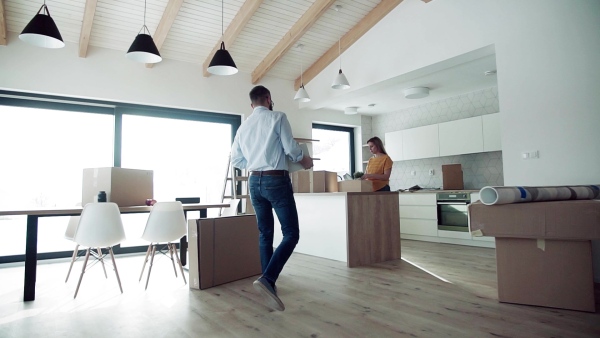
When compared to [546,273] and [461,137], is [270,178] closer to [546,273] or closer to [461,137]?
[546,273]

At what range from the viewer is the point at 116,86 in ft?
15.9

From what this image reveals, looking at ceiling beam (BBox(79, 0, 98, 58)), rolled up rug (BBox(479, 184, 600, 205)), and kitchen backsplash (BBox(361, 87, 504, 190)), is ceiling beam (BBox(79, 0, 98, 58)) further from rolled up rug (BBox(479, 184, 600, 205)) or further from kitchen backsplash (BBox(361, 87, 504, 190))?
kitchen backsplash (BBox(361, 87, 504, 190))

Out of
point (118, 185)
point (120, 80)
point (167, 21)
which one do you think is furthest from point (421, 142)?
point (118, 185)

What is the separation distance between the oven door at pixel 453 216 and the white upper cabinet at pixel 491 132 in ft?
3.13

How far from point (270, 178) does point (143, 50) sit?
1815 millimetres

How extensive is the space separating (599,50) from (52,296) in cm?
477

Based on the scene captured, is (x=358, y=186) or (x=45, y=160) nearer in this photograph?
(x=358, y=186)

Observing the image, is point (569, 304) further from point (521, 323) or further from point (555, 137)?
point (555, 137)

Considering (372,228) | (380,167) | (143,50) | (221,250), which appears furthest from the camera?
(380,167)

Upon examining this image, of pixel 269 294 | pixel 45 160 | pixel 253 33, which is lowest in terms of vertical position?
pixel 269 294

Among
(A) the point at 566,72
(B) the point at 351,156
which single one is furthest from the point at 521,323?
(B) the point at 351,156

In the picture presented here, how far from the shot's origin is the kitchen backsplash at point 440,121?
5.83m

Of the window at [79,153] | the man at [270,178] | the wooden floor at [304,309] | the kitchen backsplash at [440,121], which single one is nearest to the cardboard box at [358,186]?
the wooden floor at [304,309]

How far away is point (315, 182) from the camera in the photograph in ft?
14.6
